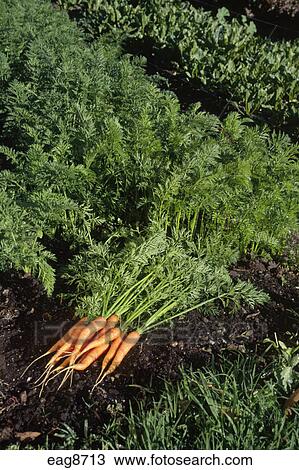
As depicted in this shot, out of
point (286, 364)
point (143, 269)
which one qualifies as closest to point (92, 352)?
point (143, 269)

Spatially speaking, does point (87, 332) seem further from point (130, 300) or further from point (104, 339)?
point (130, 300)

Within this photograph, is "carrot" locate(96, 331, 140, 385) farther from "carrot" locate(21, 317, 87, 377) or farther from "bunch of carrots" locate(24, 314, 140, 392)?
"carrot" locate(21, 317, 87, 377)

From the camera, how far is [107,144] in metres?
3.70

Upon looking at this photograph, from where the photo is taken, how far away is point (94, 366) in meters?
3.33

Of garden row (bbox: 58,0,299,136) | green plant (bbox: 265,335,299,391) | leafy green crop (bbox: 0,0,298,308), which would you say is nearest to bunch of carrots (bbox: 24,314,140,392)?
leafy green crop (bbox: 0,0,298,308)

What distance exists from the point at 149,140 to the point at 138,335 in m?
1.11

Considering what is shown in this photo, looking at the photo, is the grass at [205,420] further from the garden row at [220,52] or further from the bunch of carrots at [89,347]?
the garden row at [220,52]

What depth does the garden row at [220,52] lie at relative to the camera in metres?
5.54

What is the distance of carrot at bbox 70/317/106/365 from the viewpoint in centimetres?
323

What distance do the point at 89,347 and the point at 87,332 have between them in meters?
0.08

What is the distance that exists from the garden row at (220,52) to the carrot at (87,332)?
278 cm

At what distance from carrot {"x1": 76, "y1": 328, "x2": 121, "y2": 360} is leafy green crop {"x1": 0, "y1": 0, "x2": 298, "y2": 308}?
198 millimetres

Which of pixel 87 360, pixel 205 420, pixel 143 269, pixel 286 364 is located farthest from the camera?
pixel 143 269
